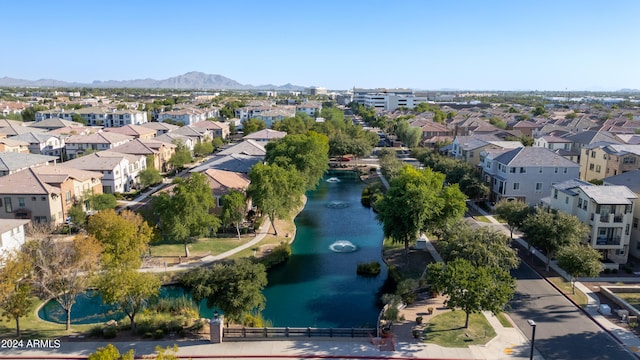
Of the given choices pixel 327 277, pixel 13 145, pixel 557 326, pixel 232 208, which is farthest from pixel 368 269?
pixel 13 145

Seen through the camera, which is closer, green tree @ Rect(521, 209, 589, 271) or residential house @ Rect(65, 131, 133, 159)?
green tree @ Rect(521, 209, 589, 271)

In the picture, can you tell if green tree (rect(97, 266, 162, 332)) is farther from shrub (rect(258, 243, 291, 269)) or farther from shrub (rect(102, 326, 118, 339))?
shrub (rect(258, 243, 291, 269))

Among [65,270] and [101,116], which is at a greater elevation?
[101,116]

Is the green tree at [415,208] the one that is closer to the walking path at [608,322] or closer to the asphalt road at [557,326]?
the asphalt road at [557,326]

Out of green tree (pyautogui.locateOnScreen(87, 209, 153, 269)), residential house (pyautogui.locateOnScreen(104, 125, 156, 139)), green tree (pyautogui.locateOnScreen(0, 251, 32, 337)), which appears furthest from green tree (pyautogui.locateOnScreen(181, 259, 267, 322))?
residential house (pyautogui.locateOnScreen(104, 125, 156, 139))

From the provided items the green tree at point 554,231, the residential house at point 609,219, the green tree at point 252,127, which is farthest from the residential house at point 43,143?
the residential house at point 609,219

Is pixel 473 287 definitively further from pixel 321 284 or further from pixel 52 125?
pixel 52 125
